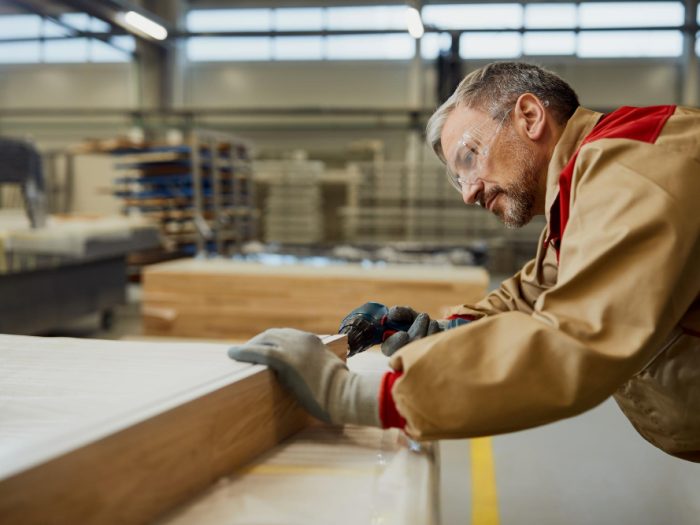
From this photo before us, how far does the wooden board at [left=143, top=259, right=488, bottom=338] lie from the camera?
492 centimetres

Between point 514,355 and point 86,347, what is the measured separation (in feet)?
4.04

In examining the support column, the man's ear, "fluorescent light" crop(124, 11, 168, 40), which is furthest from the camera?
the support column

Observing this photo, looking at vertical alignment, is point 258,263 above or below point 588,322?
below

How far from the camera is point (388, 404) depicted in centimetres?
135

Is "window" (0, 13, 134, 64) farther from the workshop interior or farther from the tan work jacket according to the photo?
the tan work jacket

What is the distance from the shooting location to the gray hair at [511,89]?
74.4 inches

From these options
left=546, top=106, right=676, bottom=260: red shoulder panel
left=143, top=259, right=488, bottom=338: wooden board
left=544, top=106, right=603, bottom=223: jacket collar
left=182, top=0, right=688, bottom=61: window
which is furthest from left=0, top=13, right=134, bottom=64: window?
left=546, top=106, right=676, bottom=260: red shoulder panel

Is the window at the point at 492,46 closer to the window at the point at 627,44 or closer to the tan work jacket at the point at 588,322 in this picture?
the window at the point at 627,44

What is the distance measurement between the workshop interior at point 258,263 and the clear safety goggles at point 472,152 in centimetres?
9

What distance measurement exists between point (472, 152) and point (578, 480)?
192 centimetres

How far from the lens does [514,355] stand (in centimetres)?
119

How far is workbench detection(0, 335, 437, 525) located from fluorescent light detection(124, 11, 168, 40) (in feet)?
23.8

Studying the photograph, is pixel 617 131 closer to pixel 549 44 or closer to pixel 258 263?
pixel 258 263

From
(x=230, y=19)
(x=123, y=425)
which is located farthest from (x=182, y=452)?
(x=230, y=19)
